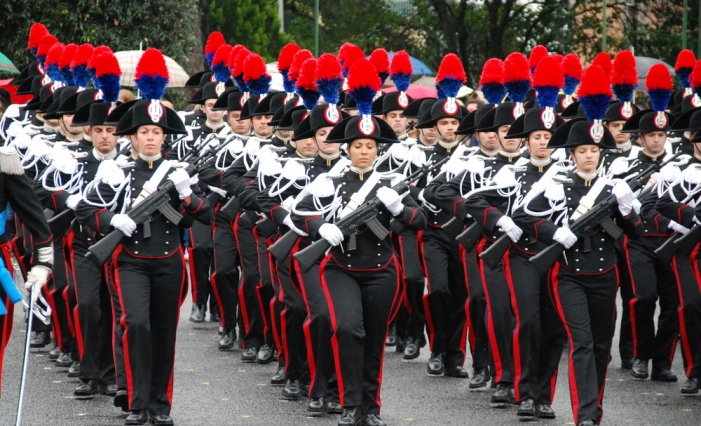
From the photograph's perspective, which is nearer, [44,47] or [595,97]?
[595,97]

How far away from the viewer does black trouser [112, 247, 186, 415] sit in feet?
26.9

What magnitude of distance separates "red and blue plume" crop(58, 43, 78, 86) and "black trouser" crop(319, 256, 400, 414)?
456 centimetres

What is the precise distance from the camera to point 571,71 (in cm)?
1173

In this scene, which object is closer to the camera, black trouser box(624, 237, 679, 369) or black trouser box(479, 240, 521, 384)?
black trouser box(479, 240, 521, 384)

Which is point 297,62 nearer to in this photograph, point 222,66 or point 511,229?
point 222,66

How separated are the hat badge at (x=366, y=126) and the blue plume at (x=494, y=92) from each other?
2.45m

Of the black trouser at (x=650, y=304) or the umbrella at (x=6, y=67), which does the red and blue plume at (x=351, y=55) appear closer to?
the black trouser at (x=650, y=304)

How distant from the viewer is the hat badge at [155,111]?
28.0 ft

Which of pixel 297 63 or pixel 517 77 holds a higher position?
pixel 297 63

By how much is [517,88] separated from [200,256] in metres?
3.92

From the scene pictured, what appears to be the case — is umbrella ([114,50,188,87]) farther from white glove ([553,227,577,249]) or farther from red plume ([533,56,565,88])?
white glove ([553,227,577,249])

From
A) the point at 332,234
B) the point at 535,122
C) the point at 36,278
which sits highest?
the point at 535,122

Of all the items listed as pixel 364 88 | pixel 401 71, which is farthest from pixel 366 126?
pixel 401 71

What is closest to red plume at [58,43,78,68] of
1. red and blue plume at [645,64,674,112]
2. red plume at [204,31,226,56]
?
red plume at [204,31,226,56]
